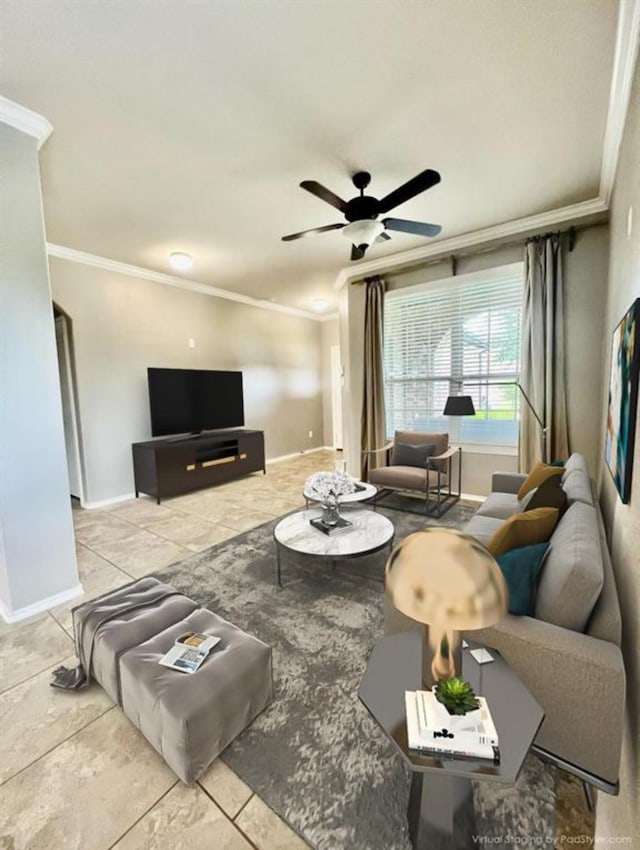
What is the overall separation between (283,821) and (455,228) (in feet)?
14.4

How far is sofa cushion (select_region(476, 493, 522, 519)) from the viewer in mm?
2617

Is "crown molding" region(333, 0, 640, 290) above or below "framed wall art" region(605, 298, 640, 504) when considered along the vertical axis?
above

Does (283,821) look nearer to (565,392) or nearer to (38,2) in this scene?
(38,2)

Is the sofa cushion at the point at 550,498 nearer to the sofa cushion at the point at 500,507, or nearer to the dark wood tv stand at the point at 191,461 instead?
the sofa cushion at the point at 500,507

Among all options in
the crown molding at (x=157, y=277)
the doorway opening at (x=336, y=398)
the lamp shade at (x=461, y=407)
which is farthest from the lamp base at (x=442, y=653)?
the doorway opening at (x=336, y=398)

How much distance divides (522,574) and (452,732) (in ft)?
2.29

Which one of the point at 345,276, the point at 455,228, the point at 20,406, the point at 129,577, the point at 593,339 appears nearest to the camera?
the point at 20,406

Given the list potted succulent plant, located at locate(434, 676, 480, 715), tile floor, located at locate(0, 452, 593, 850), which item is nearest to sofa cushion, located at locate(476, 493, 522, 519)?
tile floor, located at locate(0, 452, 593, 850)

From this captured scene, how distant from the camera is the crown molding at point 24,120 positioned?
6.49 ft

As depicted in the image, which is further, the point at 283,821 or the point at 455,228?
the point at 455,228

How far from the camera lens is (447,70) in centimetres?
183

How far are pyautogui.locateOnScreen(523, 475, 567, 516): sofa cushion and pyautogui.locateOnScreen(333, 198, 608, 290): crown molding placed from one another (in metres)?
2.77

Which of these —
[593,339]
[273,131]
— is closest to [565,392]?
[593,339]

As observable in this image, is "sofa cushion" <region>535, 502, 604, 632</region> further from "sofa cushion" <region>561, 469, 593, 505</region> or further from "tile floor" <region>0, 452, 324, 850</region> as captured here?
"tile floor" <region>0, 452, 324, 850</region>
